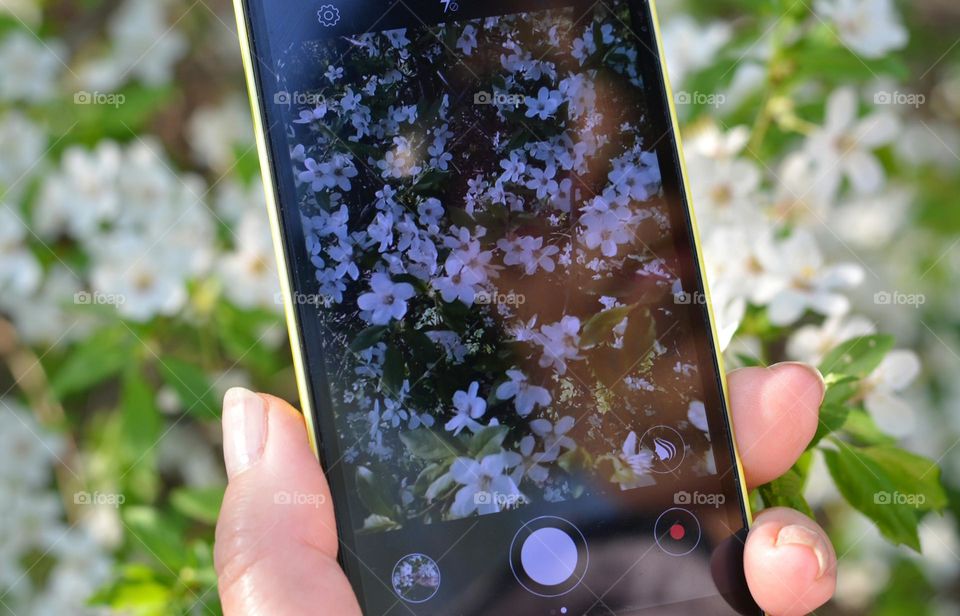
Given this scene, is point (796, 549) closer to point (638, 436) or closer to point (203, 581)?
point (638, 436)

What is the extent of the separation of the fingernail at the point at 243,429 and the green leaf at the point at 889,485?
73cm

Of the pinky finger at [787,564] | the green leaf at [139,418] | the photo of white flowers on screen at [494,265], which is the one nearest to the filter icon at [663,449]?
the photo of white flowers on screen at [494,265]

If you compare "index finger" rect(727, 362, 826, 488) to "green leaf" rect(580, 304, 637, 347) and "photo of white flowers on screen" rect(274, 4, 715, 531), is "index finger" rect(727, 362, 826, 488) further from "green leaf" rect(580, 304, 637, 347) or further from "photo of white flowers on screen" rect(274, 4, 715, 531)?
"green leaf" rect(580, 304, 637, 347)

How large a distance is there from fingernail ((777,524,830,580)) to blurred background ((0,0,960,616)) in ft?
0.96

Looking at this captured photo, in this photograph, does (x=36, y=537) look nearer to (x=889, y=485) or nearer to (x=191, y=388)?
(x=191, y=388)

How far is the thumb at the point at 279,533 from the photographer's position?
0.92 meters

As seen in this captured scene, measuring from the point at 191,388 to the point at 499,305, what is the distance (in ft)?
2.65

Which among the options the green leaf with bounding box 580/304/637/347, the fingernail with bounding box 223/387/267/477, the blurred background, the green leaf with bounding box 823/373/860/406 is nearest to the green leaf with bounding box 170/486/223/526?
the blurred background

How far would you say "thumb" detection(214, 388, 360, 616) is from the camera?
92 cm

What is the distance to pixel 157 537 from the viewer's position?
1.34 metres

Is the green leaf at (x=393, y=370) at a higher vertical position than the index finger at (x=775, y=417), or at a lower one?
higher

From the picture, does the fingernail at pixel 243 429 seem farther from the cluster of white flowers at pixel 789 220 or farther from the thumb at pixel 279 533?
the cluster of white flowers at pixel 789 220

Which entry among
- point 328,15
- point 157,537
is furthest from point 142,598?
point 328,15

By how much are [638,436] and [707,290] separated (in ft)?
0.62
